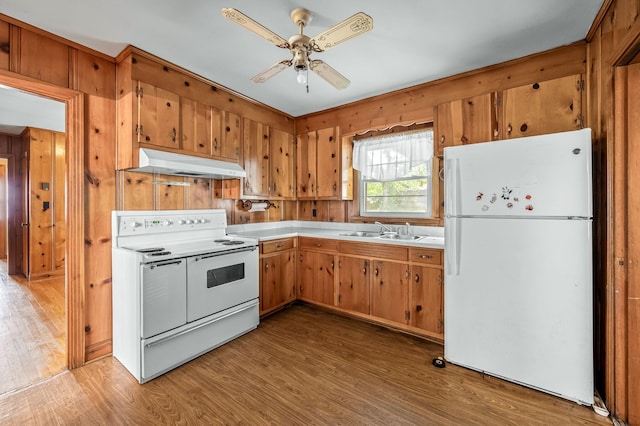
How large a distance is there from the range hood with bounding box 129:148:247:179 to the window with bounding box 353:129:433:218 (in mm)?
1545

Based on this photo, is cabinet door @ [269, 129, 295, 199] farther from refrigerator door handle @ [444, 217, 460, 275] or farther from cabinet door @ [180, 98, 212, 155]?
refrigerator door handle @ [444, 217, 460, 275]

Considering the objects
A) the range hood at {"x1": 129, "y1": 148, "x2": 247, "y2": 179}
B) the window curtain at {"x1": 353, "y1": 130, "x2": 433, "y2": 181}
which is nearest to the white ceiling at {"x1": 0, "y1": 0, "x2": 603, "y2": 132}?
the window curtain at {"x1": 353, "y1": 130, "x2": 433, "y2": 181}

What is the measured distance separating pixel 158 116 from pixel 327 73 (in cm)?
148

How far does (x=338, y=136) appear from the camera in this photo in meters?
3.64

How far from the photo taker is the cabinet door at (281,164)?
369 centimetres

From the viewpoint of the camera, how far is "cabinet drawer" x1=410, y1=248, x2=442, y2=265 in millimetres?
2580

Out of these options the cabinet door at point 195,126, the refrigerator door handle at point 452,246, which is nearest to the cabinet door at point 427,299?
the refrigerator door handle at point 452,246

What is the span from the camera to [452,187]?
223cm

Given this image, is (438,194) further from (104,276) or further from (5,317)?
(5,317)

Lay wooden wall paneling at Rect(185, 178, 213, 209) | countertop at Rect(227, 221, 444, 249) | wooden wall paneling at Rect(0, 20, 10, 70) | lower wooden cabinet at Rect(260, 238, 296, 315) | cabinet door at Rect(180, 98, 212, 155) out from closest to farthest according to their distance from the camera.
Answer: wooden wall paneling at Rect(0, 20, 10, 70) → cabinet door at Rect(180, 98, 212, 155) → countertop at Rect(227, 221, 444, 249) → wooden wall paneling at Rect(185, 178, 213, 209) → lower wooden cabinet at Rect(260, 238, 296, 315)

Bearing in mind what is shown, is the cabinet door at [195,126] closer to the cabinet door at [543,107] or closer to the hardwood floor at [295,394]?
the hardwood floor at [295,394]

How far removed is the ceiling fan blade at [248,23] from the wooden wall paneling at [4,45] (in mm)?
1665

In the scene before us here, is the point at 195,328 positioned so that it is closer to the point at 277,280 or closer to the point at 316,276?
the point at 277,280

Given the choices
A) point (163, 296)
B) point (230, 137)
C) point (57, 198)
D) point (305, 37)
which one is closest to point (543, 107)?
point (305, 37)
